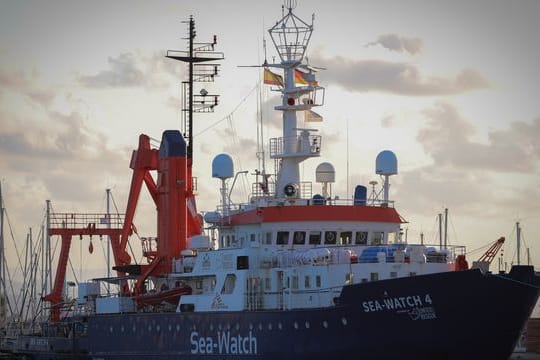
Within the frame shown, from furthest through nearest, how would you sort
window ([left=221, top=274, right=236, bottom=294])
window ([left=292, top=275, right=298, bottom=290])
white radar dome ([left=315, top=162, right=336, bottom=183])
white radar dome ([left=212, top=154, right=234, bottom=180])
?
white radar dome ([left=212, top=154, right=234, bottom=180]) → white radar dome ([left=315, top=162, right=336, bottom=183]) → window ([left=221, top=274, right=236, bottom=294]) → window ([left=292, top=275, right=298, bottom=290])

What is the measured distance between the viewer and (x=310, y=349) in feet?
162

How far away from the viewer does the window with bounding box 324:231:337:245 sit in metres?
55.4

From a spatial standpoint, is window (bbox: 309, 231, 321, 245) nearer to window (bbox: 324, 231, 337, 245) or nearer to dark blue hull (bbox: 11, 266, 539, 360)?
window (bbox: 324, 231, 337, 245)

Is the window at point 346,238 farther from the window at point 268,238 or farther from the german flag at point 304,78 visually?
the german flag at point 304,78

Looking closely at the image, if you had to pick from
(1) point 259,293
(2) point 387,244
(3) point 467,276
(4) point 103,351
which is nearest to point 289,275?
(1) point 259,293

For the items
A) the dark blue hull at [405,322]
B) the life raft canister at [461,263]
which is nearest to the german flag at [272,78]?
the dark blue hull at [405,322]

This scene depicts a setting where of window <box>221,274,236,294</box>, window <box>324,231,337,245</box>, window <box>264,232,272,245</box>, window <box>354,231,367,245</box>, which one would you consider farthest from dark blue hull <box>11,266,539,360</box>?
window <box>354,231,367,245</box>

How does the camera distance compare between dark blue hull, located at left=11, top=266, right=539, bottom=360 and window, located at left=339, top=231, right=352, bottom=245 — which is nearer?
dark blue hull, located at left=11, top=266, right=539, bottom=360

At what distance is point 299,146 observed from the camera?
5819 cm

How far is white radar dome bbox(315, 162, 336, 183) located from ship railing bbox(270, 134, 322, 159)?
0.65m

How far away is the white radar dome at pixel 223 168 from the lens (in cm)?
5922

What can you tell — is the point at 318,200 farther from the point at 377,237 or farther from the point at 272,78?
the point at 272,78

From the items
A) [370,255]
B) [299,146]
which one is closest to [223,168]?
[299,146]

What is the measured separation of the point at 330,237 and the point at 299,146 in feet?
15.9
